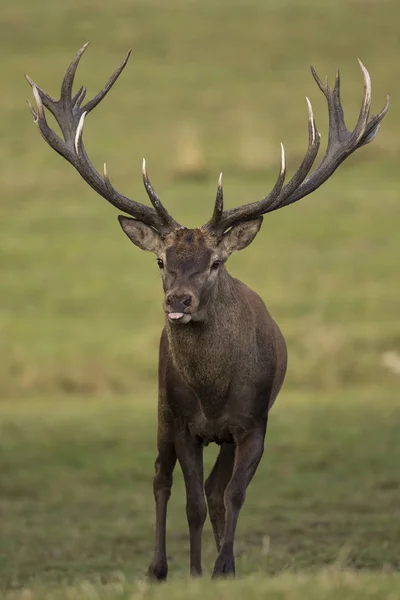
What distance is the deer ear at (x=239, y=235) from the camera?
11.6 m

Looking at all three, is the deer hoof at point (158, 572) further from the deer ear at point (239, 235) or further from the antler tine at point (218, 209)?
the antler tine at point (218, 209)

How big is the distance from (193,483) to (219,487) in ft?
2.70

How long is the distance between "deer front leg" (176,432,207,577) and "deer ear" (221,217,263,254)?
126cm

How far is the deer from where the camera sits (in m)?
11.1

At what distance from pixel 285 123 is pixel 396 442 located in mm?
19051

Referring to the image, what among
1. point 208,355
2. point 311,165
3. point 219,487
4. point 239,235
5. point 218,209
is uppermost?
point 311,165

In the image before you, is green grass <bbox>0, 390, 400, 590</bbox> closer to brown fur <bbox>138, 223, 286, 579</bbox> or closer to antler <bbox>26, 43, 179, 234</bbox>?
brown fur <bbox>138, 223, 286, 579</bbox>

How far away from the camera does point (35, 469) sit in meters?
17.9

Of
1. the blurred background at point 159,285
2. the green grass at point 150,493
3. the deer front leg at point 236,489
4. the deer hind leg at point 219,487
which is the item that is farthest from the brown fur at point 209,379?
the blurred background at point 159,285

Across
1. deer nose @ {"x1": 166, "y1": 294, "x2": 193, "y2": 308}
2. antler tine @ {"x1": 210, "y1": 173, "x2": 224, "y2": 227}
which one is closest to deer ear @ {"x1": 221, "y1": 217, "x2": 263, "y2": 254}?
antler tine @ {"x1": 210, "y1": 173, "x2": 224, "y2": 227}

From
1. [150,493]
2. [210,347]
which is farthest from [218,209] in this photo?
[150,493]

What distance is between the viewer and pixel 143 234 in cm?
1170

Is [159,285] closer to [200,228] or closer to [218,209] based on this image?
[200,228]

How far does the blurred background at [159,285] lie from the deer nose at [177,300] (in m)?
2.58
